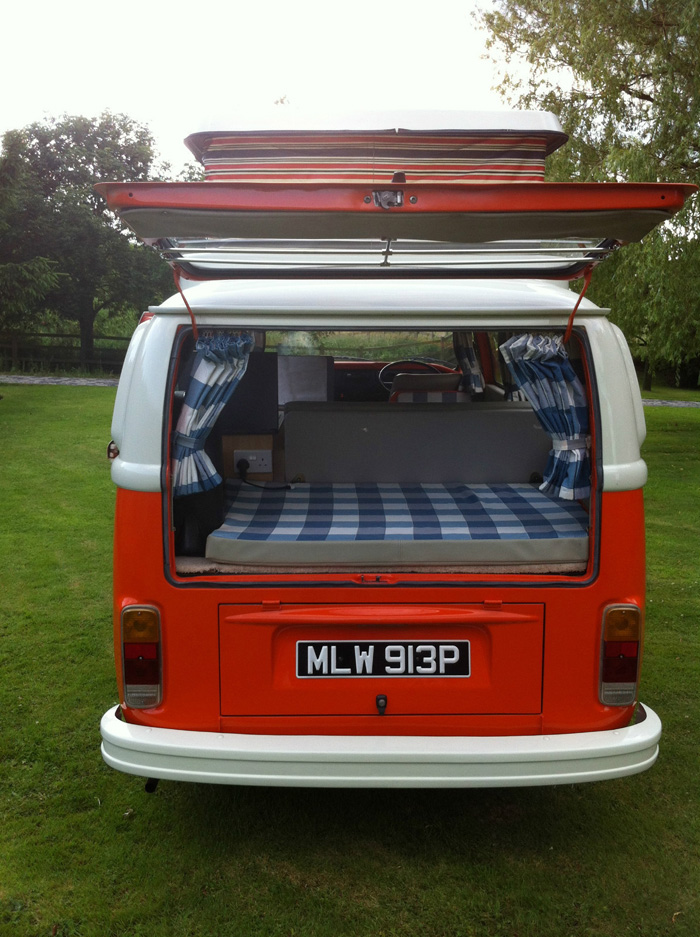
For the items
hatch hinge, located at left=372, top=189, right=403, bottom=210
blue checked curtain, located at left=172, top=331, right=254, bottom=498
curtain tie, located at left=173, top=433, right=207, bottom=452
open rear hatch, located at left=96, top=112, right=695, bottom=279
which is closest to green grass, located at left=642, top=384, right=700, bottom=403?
open rear hatch, located at left=96, top=112, right=695, bottom=279

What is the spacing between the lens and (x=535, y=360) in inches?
124

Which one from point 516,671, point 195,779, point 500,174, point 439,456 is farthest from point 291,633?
A: point 500,174

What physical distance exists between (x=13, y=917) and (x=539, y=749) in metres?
1.91

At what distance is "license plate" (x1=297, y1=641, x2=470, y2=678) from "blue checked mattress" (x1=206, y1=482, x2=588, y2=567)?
284 mm

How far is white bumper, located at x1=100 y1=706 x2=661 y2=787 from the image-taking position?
9.18 feet

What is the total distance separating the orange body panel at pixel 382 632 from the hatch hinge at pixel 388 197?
124 cm

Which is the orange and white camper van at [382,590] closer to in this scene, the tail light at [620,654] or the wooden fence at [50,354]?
the tail light at [620,654]

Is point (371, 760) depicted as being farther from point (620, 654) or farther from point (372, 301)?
point (372, 301)

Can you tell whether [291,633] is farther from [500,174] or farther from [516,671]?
[500,174]

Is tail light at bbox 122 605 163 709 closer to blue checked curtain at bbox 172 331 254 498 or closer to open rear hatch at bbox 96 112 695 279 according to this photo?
blue checked curtain at bbox 172 331 254 498

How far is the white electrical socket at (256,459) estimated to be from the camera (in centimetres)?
395

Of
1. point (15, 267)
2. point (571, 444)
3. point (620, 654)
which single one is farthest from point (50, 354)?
point (620, 654)

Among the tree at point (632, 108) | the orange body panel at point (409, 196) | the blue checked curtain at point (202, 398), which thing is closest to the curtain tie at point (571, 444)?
the orange body panel at point (409, 196)

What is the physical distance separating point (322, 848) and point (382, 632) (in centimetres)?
99
